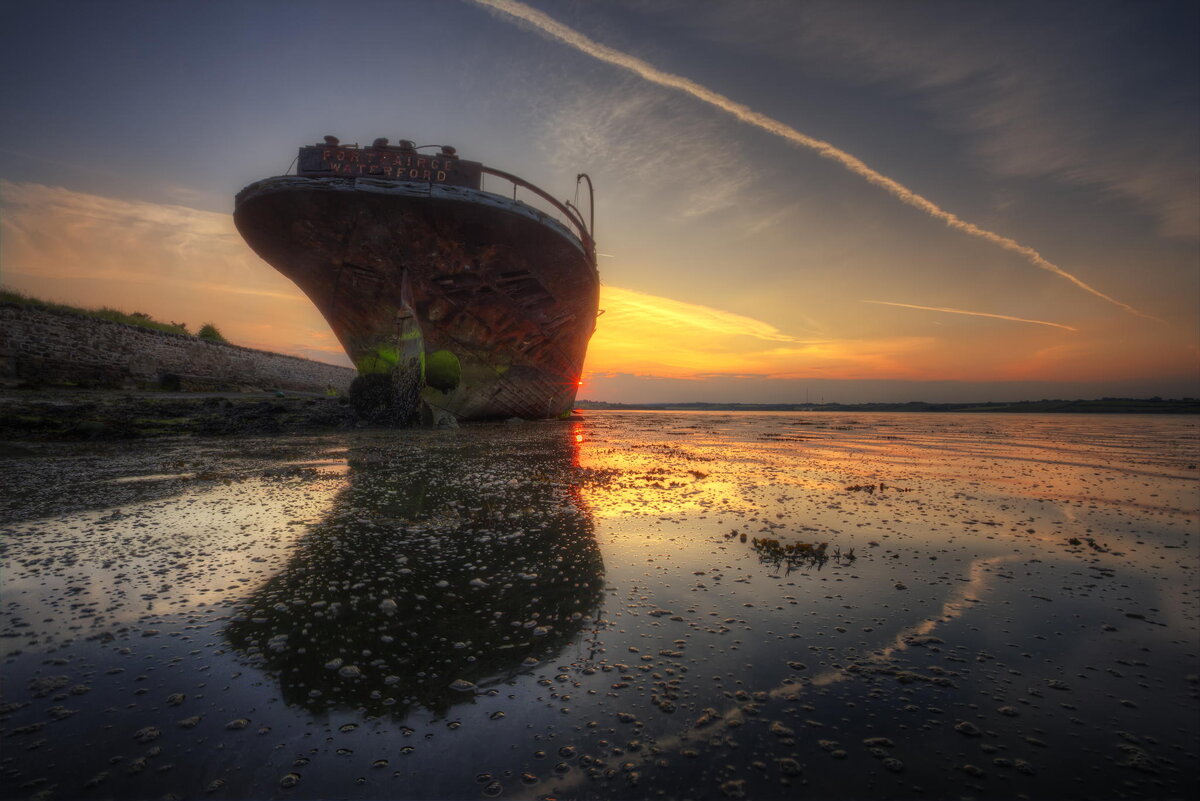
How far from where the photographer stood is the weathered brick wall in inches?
584

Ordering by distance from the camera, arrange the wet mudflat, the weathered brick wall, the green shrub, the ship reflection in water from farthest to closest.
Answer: the green shrub, the weathered brick wall, the ship reflection in water, the wet mudflat

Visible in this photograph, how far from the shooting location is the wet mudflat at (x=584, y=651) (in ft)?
4.10

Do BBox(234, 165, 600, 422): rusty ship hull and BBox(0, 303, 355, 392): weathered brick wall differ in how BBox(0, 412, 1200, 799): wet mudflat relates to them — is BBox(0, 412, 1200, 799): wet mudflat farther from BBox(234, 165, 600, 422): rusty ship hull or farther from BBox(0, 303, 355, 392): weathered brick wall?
BBox(0, 303, 355, 392): weathered brick wall

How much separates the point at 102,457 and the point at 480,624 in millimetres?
7927

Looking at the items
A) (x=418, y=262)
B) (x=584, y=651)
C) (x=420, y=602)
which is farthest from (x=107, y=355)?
(x=584, y=651)

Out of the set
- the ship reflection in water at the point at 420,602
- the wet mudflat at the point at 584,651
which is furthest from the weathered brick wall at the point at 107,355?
the ship reflection in water at the point at 420,602

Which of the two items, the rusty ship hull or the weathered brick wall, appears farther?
the weathered brick wall

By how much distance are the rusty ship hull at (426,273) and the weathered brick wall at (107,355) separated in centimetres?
870

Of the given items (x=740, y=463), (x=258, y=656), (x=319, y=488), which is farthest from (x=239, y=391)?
(x=258, y=656)

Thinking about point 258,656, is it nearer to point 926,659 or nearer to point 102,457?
point 926,659

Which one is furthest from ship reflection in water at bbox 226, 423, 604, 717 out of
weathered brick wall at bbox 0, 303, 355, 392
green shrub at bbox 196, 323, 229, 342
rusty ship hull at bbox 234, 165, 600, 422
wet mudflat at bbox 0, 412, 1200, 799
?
green shrub at bbox 196, 323, 229, 342

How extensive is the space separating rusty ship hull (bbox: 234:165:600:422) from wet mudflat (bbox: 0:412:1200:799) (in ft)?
31.0

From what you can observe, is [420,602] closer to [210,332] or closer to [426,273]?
[426,273]

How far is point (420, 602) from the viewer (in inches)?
89.4
